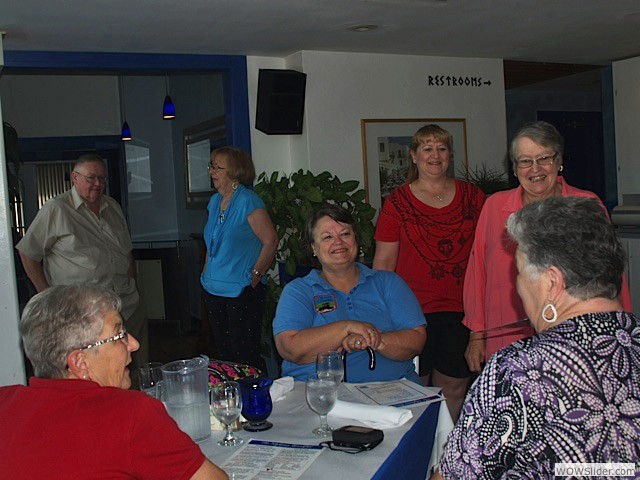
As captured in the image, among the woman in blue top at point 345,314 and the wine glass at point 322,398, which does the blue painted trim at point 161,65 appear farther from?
the wine glass at point 322,398

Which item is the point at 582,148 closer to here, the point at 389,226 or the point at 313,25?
the point at 313,25

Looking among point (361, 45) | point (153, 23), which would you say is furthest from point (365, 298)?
point (361, 45)

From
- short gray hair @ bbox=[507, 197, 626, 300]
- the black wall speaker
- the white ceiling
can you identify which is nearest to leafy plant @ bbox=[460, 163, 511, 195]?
the white ceiling

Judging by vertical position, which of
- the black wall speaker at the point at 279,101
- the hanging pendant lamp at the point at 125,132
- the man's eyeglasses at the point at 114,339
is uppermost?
the hanging pendant lamp at the point at 125,132

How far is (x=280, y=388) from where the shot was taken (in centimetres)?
248

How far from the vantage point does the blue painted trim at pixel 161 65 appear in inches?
201

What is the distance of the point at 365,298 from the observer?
9.75ft

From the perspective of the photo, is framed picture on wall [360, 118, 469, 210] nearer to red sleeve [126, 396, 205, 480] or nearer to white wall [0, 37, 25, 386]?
white wall [0, 37, 25, 386]

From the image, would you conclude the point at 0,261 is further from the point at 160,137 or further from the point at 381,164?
the point at 160,137

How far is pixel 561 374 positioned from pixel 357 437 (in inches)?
27.5

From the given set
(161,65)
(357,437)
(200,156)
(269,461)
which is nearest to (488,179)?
(161,65)

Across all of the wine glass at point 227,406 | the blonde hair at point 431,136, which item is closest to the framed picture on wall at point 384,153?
the blonde hair at point 431,136

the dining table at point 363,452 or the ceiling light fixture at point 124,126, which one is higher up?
the ceiling light fixture at point 124,126

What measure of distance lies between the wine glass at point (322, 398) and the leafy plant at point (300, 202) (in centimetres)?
311
